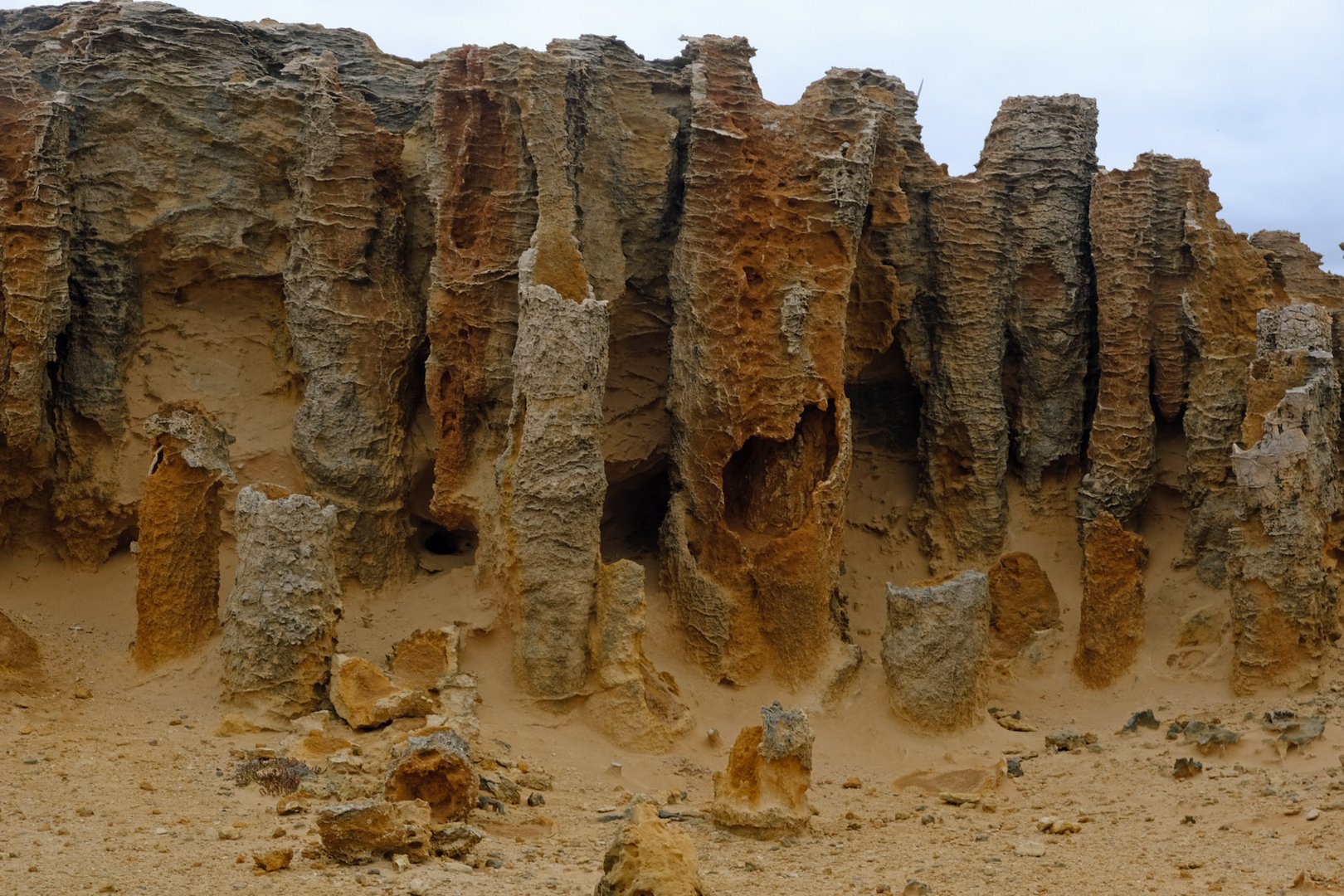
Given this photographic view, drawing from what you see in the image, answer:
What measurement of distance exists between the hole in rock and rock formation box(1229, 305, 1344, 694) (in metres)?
2.95

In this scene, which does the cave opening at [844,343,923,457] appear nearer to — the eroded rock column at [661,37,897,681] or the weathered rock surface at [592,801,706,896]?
the eroded rock column at [661,37,897,681]

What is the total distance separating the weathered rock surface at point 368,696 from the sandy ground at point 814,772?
161 millimetres

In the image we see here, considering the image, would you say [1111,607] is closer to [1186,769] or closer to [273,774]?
[1186,769]

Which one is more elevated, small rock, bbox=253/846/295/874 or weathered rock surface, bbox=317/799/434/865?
weathered rock surface, bbox=317/799/434/865

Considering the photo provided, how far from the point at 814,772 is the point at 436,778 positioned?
3.25 meters

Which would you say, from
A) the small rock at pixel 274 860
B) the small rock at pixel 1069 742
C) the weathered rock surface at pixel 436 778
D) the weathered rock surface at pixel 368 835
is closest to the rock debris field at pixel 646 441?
the small rock at pixel 1069 742

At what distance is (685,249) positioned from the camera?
472 inches

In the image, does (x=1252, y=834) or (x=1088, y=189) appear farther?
(x=1088, y=189)

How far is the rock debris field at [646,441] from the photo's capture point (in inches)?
400

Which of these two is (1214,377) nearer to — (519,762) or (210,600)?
(519,762)

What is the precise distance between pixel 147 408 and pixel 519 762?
4.49 metres

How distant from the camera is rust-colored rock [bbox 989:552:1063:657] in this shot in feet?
42.5

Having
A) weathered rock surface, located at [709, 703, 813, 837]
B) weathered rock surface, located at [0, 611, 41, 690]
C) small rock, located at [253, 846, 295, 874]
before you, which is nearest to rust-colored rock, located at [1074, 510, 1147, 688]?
weathered rock surface, located at [709, 703, 813, 837]

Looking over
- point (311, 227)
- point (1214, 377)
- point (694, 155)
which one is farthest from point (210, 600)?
point (1214, 377)
